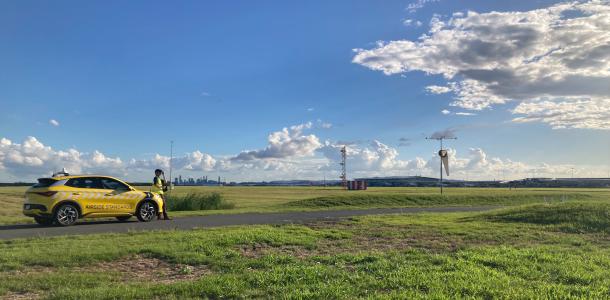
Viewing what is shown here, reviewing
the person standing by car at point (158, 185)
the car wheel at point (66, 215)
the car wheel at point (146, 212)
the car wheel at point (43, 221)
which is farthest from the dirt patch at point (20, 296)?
the person standing by car at point (158, 185)

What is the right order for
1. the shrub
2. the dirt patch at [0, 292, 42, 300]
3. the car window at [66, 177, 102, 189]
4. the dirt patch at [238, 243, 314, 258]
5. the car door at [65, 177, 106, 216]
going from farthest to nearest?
the shrub
the car window at [66, 177, 102, 189]
the car door at [65, 177, 106, 216]
the dirt patch at [238, 243, 314, 258]
the dirt patch at [0, 292, 42, 300]

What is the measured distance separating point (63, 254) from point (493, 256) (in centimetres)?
776

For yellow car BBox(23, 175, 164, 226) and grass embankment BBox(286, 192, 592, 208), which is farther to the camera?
grass embankment BBox(286, 192, 592, 208)

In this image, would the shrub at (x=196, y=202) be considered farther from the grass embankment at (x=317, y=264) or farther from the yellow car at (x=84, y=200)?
the grass embankment at (x=317, y=264)

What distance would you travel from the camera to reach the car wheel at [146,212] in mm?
16547

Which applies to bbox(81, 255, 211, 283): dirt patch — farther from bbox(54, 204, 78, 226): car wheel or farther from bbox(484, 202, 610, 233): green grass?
bbox(484, 202, 610, 233): green grass

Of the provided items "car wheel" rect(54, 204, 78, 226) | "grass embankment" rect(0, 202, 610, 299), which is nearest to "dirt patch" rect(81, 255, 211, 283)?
"grass embankment" rect(0, 202, 610, 299)

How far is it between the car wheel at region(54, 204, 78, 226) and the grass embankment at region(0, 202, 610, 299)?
3993mm

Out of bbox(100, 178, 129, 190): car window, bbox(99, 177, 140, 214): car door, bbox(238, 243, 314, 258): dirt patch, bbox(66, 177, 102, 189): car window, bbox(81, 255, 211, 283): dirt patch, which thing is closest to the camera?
bbox(81, 255, 211, 283): dirt patch

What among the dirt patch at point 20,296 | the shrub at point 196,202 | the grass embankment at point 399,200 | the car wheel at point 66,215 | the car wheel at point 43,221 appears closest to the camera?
the dirt patch at point 20,296

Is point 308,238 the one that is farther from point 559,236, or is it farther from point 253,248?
point 559,236

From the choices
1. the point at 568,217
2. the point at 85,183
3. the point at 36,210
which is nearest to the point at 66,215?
the point at 36,210

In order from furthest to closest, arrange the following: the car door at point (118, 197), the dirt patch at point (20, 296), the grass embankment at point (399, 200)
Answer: the grass embankment at point (399, 200), the car door at point (118, 197), the dirt patch at point (20, 296)

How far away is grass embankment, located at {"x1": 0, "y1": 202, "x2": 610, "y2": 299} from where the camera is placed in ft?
20.5
